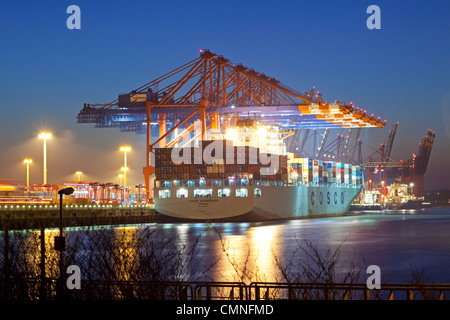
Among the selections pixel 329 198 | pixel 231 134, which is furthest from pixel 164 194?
pixel 329 198

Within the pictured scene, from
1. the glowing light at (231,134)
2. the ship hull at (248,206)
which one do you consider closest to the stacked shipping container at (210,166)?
the ship hull at (248,206)

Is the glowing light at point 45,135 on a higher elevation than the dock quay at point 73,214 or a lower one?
higher

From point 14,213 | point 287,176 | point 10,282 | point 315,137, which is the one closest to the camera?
point 10,282

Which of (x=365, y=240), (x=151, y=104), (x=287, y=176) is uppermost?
(x=151, y=104)

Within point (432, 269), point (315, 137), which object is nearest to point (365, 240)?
point (432, 269)

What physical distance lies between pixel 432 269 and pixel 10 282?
21.1 m

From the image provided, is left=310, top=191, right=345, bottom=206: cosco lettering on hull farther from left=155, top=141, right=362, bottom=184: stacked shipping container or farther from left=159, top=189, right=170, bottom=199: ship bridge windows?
left=159, top=189, right=170, bottom=199: ship bridge windows

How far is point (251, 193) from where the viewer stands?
229 feet
